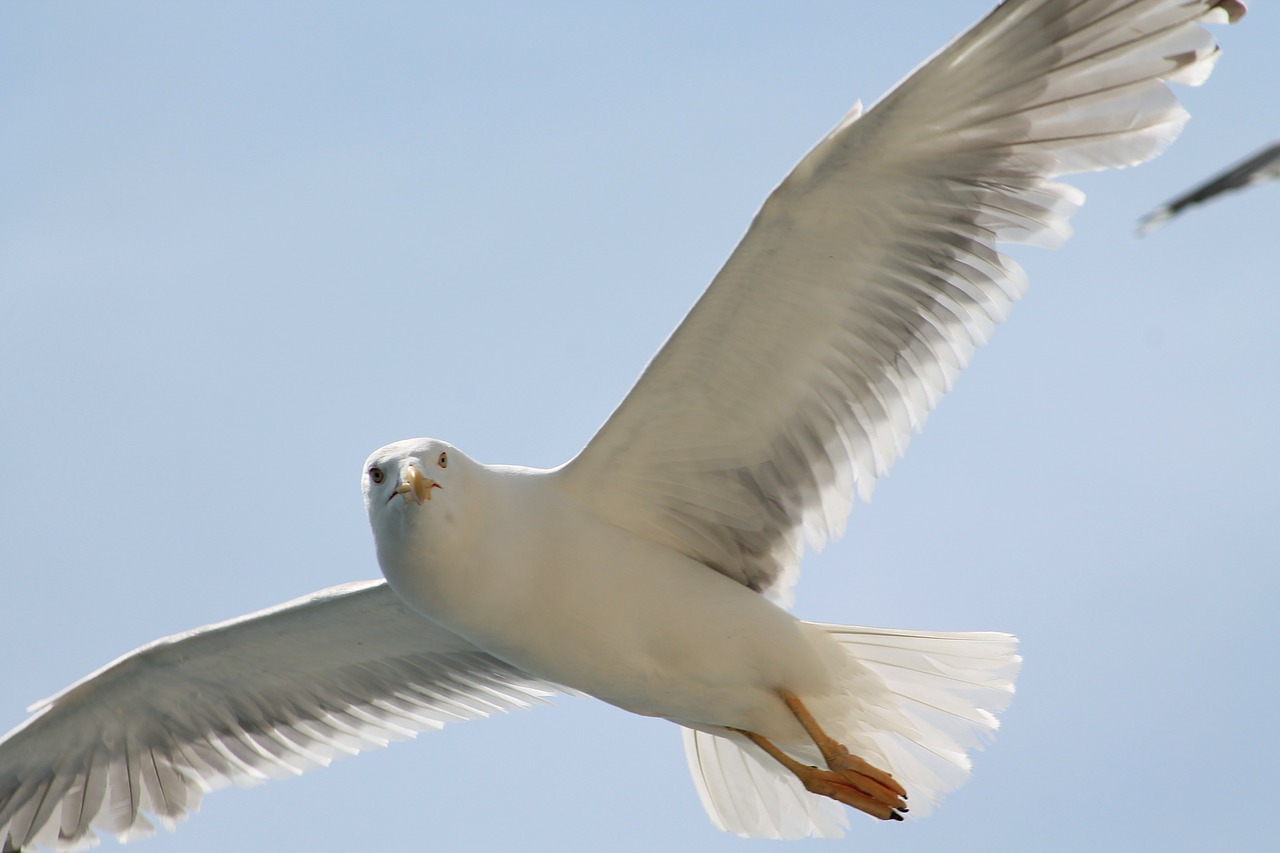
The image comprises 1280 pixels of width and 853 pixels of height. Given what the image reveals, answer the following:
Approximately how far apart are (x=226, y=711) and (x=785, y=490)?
252cm

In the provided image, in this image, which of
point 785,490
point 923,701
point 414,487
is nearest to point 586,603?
point 414,487

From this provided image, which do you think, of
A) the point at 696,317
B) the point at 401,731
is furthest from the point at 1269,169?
the point at 401,731

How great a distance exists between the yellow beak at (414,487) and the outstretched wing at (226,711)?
3.92 feet

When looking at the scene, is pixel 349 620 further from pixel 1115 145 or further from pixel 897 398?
pixel 1115 145

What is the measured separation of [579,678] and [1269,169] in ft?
9.61

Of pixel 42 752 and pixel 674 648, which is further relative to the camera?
pixel 42 752

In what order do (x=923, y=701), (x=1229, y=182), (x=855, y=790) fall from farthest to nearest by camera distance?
(x=923, y=701) → (x=855, y=790) → (x=1229, y=182)

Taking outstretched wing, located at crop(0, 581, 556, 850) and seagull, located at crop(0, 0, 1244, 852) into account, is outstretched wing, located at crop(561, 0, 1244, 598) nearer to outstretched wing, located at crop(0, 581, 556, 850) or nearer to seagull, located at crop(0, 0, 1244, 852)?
seagull, located at crop(0, 0, 1244, 852)

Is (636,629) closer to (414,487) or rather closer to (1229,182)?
(414,487)

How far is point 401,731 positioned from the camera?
6840mm

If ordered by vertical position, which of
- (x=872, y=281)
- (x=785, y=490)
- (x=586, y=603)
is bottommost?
(x=586, y=603)

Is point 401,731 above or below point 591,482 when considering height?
below

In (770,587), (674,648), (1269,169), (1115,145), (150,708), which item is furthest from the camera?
(150,708)

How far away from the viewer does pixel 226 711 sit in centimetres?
684
